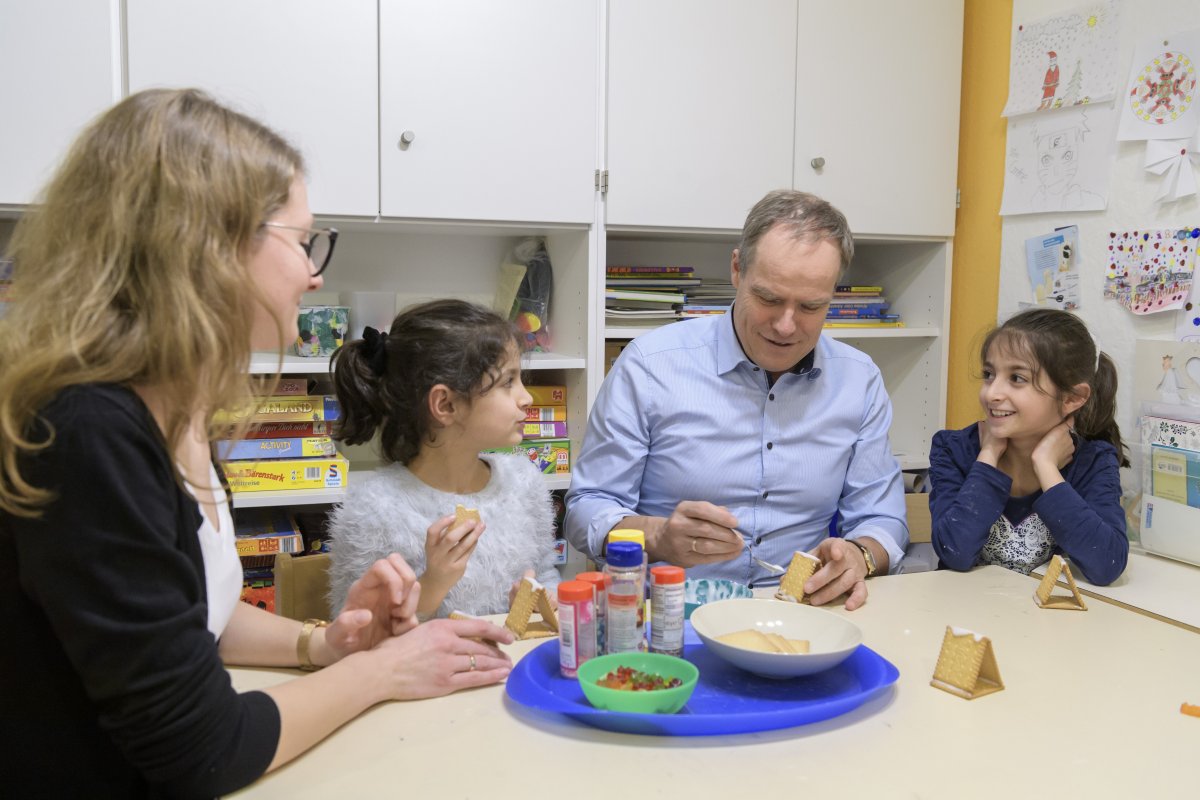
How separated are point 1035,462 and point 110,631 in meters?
1.64

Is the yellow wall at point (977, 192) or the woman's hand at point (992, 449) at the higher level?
the yellow wall at point (977, 192)

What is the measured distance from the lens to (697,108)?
96.0 inches

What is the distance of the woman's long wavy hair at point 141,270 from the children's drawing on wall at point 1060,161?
2.16m

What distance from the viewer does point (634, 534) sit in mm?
1147

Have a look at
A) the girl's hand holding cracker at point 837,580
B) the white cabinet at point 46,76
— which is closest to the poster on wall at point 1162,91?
the girl's hand holding cracker at point 837,580

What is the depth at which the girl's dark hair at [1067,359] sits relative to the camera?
1.84m

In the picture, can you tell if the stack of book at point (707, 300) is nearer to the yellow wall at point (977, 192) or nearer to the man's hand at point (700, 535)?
the yellow wall at point (977, 192)

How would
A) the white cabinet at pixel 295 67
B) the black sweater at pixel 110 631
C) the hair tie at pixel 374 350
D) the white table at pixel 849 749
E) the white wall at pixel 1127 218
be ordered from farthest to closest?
the white wall at pixel 1127 218 < the white cabinet at pixel 295 67 < the hair tie at pixel 374 350 < the white table at pixel 849 749 < the black sweater at pixel 110 631

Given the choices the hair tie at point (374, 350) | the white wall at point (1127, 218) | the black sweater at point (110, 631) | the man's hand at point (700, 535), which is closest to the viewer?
the black sweater at point (110, 631)

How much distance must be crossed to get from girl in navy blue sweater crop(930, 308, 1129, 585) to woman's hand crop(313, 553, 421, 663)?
3.52ft

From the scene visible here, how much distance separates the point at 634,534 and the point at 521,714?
25cm

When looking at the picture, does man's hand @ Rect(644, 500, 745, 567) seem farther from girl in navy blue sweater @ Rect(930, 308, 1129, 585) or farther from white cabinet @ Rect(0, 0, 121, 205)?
white cabinet @ Rect(0, 0, 121, 205)

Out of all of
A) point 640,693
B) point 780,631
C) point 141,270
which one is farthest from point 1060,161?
point 141,270

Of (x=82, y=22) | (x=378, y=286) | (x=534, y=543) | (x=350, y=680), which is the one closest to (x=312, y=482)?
(x=378, y=286)
